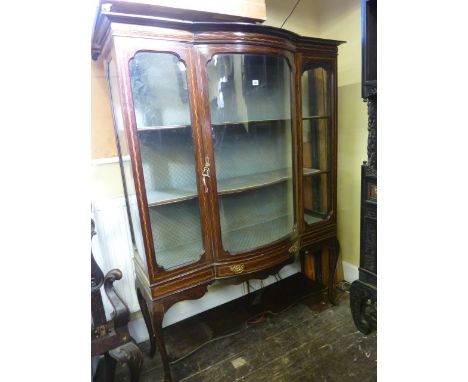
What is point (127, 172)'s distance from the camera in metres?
1.38

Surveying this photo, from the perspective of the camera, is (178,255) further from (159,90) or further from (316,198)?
(316,198)

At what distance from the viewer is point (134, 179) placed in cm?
123

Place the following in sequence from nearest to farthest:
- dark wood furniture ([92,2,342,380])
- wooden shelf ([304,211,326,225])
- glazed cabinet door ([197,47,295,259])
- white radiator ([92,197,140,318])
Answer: dark wood furniture ([92,2,342,380]) → glazed cabinet door ([197,47,295,259]) → white radiator ([92,197,140,318]) → wooden shelf ([304,211,326,225])

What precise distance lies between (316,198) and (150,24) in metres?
1.34

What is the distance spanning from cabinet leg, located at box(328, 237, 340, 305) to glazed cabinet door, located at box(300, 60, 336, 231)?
201mm

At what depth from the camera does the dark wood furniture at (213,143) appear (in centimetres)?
122

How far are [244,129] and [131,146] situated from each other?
0.63m

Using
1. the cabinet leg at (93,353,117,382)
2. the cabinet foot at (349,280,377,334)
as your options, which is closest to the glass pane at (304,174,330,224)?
the cabinet foot at (349,280,377,334)

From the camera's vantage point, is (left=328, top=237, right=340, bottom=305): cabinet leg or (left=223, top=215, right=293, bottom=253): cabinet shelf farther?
(left=328, top=237, right=340, bottom=305): cabinet leg

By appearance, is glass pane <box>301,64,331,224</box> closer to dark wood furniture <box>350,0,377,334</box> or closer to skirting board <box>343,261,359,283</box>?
dark wood furniture <box>350,0,377,334</box>

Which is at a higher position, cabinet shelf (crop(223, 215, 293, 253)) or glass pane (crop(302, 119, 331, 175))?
glass pane (crop(302, 119, 331, 175))

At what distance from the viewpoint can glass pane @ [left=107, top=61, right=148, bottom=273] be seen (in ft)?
4.21
